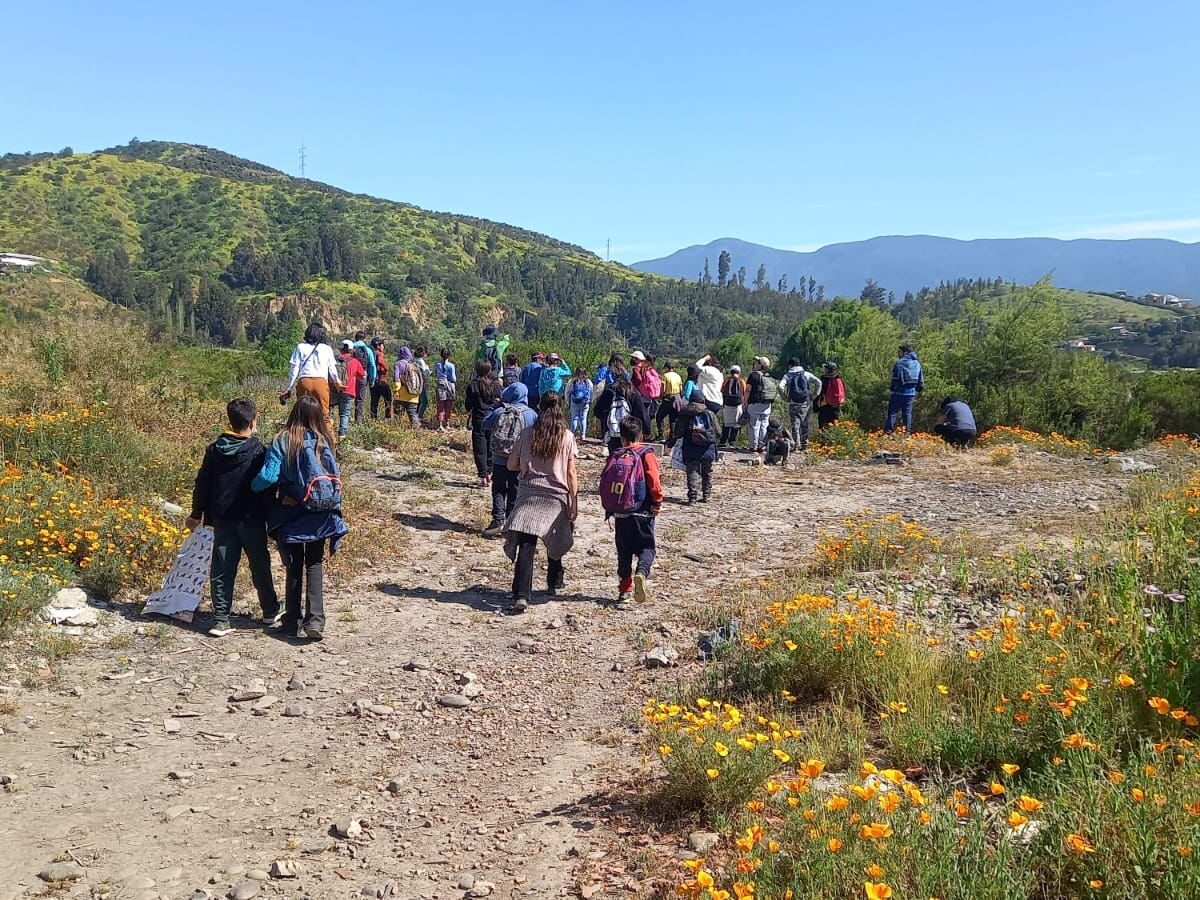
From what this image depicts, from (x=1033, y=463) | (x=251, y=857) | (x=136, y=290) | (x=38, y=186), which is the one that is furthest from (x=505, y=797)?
(x=38, y=186)

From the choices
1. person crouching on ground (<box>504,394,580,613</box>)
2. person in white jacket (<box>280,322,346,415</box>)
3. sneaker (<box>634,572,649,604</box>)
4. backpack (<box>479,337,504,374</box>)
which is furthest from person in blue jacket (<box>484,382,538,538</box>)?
backpack (<box>479,337,504,374</box>)

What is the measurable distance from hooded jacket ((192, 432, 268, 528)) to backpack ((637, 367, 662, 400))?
8.98 m

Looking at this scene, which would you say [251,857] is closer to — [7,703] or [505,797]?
[505,797]

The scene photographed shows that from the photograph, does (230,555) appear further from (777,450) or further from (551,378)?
(777,450)

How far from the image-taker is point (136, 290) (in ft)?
246

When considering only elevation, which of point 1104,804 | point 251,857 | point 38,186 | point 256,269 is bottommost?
point 251,857

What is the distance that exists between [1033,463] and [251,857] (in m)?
13.5

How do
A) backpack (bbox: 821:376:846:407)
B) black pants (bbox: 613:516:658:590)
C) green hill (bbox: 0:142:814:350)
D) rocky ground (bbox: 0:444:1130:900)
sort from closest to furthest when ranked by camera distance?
rocky ground (bbox: 0:444:1130:900) < black pants (bbox: 613:516:658:590) < backpack (bbox: 821:376:846:407) < green hill (bbox: 0:142:814:350)

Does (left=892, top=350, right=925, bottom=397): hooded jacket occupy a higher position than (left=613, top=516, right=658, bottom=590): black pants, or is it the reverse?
(left=892, top=350, right=925, bottom=397): hooded jacket

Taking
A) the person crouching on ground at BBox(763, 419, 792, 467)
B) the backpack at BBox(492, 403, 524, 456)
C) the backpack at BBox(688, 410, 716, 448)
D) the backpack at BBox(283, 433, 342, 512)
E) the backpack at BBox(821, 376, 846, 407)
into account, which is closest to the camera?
the backpack at BBox(283, 433, 342, 512)

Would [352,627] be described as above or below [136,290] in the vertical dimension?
below

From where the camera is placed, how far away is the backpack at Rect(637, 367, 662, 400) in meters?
14.2

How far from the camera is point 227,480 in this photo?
569cm

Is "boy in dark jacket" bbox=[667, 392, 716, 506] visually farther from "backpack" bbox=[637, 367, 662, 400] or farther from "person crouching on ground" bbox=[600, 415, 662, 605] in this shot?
"person crouching on ground" bbox=[600, 415, 662, 605]
